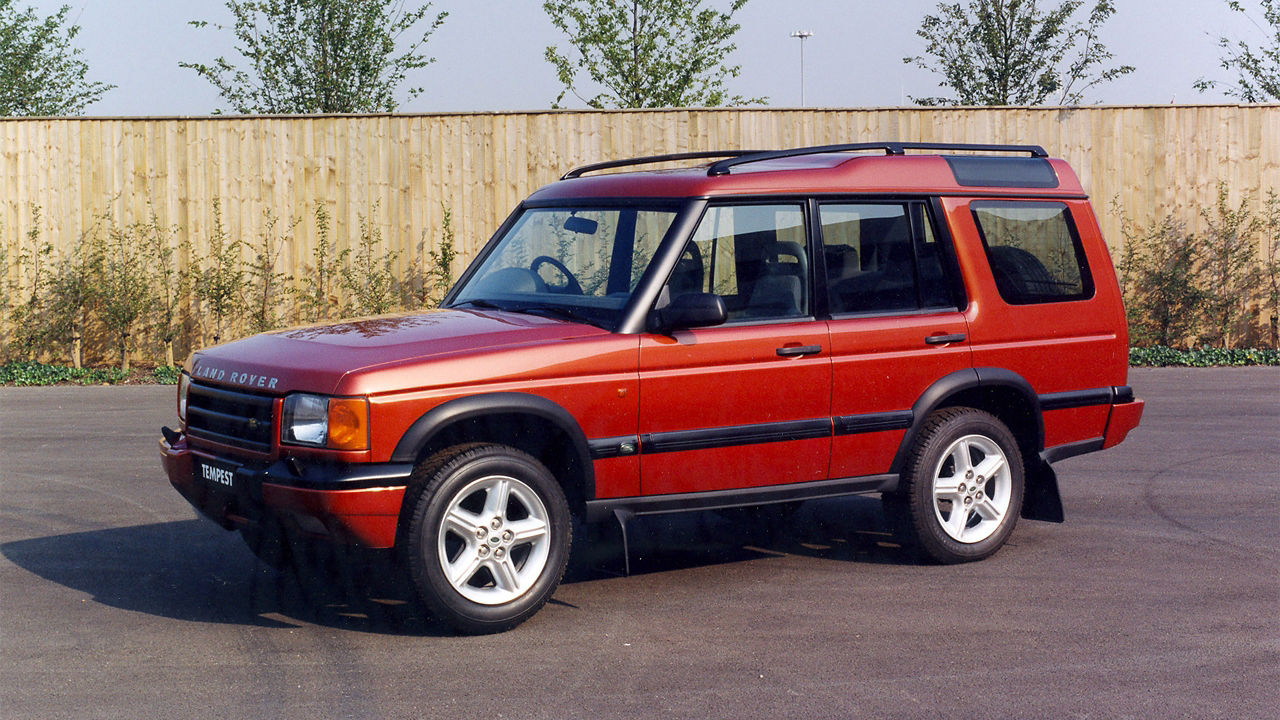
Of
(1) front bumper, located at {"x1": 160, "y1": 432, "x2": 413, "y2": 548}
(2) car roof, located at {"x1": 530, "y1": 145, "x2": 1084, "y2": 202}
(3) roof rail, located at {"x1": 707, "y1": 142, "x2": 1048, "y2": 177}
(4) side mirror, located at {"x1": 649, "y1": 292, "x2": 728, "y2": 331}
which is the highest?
(3) roof rail, located at {"x1": 707, "y1": 142, "x2": 1048, "y2": 177}

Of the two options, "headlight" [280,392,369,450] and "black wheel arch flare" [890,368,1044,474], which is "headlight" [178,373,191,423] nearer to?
"headlight" [280,392,369,450]

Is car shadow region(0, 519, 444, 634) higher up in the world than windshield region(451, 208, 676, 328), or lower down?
lower down

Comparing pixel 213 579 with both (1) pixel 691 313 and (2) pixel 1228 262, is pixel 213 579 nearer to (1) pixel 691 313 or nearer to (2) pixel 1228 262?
(1) pixel 691 313

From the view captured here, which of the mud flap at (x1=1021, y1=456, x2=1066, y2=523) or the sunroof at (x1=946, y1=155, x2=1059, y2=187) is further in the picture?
the mud flap at (x1=1021, y1=456, x2=1066, y2=523)

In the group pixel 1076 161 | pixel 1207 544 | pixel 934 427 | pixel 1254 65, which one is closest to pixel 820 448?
pixel 934 427

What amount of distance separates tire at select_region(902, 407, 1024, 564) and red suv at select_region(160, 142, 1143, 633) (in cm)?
1

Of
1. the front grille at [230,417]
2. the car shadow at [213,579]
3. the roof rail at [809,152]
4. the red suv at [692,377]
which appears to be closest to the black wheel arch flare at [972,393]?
the red suv at [692,377]

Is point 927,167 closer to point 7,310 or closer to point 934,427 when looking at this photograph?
point 934,427

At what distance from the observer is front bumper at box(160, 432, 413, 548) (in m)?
5.24

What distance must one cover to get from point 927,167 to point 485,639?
10.9 feet

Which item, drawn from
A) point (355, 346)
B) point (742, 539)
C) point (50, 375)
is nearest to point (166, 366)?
point (50, 375)

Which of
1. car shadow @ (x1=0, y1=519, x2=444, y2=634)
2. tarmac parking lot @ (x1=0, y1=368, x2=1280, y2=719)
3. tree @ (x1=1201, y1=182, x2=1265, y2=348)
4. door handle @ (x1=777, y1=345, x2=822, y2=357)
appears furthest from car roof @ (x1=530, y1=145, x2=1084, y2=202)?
tree @ (x1=1201, y1=182, x2=1265, y2=348)

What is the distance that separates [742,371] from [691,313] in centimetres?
43

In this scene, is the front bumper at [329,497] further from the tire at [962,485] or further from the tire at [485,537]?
the tire at [962,485]
